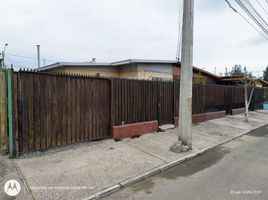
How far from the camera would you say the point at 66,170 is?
4770 millimetres

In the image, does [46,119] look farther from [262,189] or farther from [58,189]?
[262,189]

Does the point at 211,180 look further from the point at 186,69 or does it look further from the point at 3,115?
the point at 3,115

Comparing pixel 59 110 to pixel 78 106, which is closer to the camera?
pixel 59 110

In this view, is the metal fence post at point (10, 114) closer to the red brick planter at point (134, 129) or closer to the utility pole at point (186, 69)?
the red brick planter at point (134, 129)

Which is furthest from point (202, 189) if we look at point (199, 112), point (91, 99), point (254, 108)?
point (254, 108)

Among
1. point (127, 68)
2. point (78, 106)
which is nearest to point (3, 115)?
point (78, 106)

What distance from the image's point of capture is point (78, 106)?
21.7 feet

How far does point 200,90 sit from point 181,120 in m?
5.93

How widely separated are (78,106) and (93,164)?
6.79ft

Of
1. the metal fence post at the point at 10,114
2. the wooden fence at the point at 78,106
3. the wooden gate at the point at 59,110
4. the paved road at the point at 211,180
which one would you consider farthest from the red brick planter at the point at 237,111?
the metal fence post at the point at 10,114

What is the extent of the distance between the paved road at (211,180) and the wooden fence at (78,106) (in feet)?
9.39

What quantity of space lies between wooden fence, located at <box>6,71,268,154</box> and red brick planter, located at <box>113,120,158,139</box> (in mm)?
173

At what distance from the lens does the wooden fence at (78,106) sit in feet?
18.1

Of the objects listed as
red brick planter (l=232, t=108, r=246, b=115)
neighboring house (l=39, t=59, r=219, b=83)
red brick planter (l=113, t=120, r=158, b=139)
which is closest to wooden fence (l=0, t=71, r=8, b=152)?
red brick planter (l=113, t=120, r=158, b=139)
